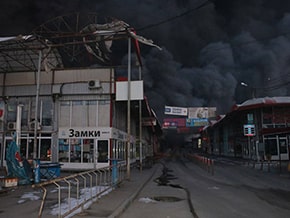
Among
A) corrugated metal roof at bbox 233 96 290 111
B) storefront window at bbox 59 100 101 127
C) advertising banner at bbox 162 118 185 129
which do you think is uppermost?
corrugated metal roof at bbox 233 96 290 111

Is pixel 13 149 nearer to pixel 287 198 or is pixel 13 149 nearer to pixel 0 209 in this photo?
pixel 0 209

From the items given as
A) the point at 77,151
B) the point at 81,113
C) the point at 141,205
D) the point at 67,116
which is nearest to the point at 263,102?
the point at 81,113

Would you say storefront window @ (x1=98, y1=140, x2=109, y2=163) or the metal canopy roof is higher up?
the metal canopy roof

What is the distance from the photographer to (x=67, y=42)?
2148 cm

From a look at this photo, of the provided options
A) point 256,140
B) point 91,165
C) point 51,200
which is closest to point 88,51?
point 91,165

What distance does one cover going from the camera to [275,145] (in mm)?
36438

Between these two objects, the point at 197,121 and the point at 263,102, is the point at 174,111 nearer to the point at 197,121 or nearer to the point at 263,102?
the point at 197,121

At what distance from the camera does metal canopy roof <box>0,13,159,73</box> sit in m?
18.9

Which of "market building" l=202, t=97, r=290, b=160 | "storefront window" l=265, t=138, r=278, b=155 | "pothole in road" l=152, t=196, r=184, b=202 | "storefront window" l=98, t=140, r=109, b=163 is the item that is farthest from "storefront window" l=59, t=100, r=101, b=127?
"storefront window" l=265, t=138, r=278, b=155

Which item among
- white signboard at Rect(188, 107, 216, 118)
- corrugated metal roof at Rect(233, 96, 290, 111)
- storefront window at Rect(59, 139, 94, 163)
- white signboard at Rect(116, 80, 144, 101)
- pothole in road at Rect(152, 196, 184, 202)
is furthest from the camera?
white signboard at Rect(188, 107, 216, 118)

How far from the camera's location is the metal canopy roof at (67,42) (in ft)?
62.1

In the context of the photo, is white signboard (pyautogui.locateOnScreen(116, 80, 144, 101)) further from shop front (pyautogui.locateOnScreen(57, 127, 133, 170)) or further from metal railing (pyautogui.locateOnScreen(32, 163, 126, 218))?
metal railing (pyautogui.locateOnScreen(32, 163, 126, 218))

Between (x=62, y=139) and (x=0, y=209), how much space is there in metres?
16.2

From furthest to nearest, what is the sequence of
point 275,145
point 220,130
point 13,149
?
point 220,130 < point 275,145 < point 13,149
